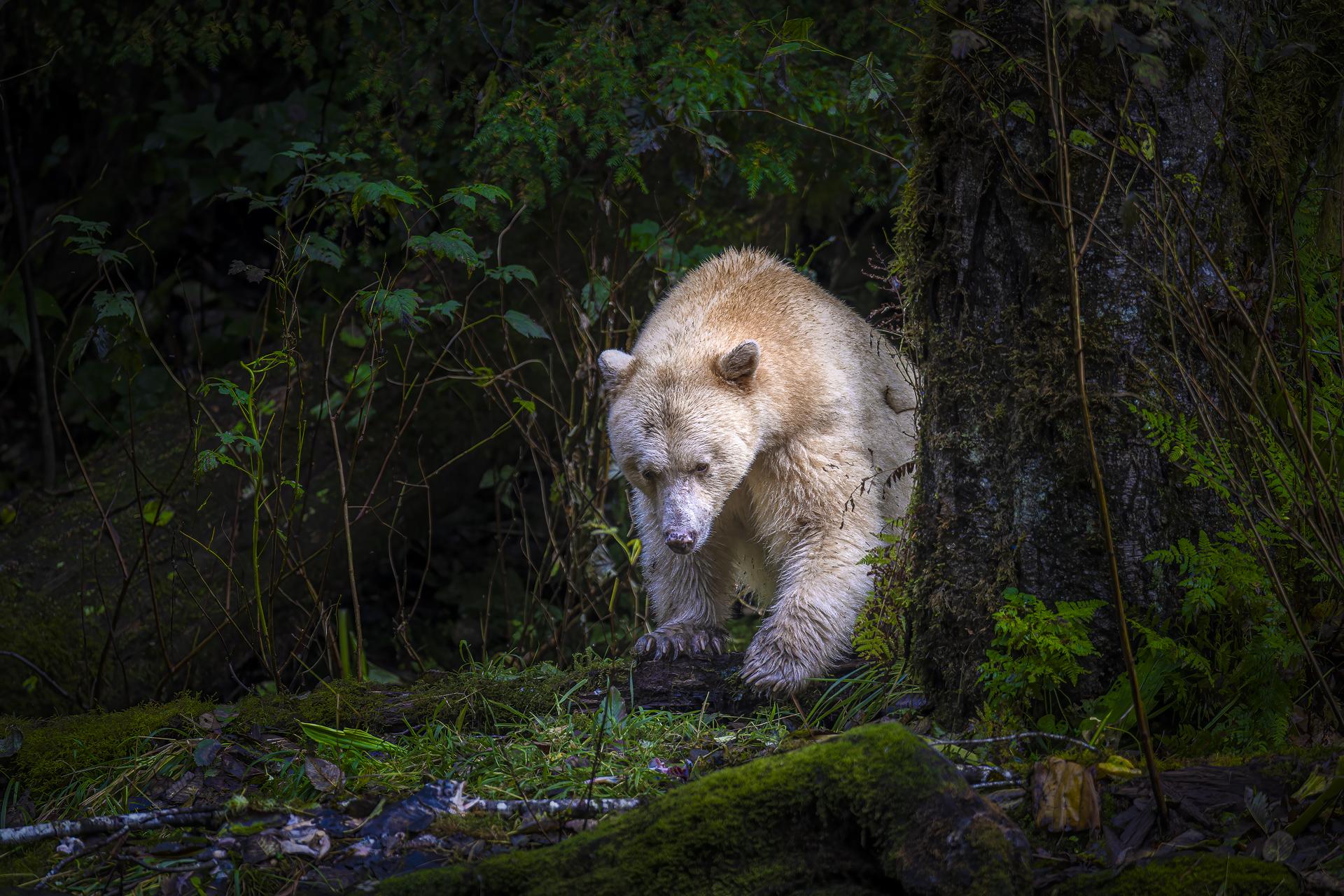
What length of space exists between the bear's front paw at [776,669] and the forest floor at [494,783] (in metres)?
0.08

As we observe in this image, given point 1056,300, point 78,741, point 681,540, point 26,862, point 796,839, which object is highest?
point 1056,300

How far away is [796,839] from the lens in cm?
253

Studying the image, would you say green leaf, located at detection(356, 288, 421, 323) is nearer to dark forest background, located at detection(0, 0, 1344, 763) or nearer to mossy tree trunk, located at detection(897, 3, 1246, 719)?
dark forest background, located at detection(0, 0, 1344, 763)

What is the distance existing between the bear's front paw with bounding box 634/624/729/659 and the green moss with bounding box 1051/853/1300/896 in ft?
7.62

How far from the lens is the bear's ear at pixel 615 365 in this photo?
4844mm

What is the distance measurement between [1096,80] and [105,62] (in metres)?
7.24

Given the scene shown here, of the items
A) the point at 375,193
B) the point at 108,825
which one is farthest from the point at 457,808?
the point at 375,193

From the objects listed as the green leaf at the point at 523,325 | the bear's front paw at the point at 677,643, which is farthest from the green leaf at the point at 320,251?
the bear's front paw at the point at 677,643

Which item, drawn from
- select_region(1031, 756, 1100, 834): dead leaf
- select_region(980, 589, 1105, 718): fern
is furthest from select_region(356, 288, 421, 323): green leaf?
select_region(1031, 756, 1100, 834): dead leaf

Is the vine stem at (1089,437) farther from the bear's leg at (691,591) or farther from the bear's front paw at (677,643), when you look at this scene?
the bear's leg at (691,591)

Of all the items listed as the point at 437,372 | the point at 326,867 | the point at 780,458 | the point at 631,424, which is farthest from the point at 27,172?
the point at 326,867

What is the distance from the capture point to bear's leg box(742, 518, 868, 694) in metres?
4.10

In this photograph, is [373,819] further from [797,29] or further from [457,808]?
[797,29]

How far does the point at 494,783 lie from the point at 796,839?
3.57 ft
